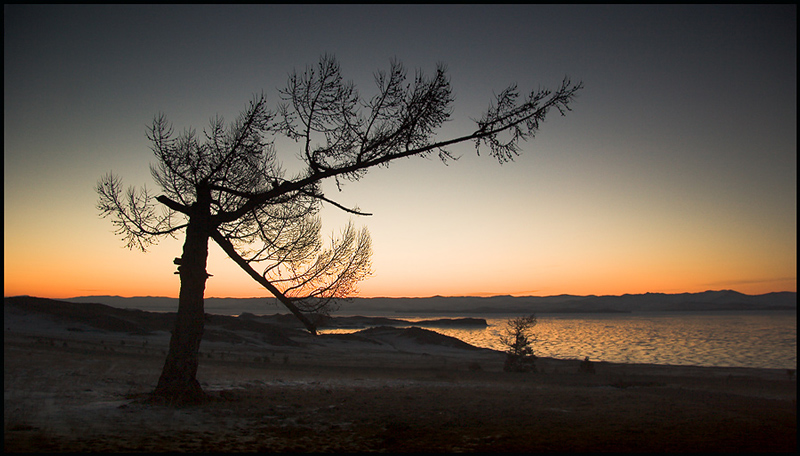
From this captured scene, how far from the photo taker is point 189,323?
337 inches

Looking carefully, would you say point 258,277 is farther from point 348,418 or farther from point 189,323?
point 348,418

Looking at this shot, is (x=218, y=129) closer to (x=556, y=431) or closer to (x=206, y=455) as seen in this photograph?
(x=206, y=455)

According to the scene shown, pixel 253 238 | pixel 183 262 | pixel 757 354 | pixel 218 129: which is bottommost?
pixel 757 354

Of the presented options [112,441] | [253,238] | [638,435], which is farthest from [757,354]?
[112,441]

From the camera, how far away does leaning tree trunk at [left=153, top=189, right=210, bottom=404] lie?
8.34 m

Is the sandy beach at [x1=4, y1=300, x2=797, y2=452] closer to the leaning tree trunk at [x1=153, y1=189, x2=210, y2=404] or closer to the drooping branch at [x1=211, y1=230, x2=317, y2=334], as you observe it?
the leaning tree trunk at [x1=153, y1=189, x2=210, y2=404]

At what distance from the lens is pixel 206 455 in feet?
16.7

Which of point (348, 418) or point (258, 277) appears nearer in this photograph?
point (348, 418)

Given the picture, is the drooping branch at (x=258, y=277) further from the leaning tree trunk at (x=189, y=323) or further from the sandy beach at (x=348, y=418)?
the sandy beach at (x=348, y=418)

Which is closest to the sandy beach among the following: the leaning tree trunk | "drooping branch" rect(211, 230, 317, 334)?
the leaning tree trunk

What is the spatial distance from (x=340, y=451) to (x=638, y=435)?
4324 mm

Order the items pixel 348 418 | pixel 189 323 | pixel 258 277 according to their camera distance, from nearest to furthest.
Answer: pixel 348 418 → pixel 189 323 → pixel 258 277

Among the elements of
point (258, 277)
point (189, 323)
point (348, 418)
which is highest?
point (258, 277)

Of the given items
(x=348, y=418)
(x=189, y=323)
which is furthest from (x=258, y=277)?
(x=348, y=418)
